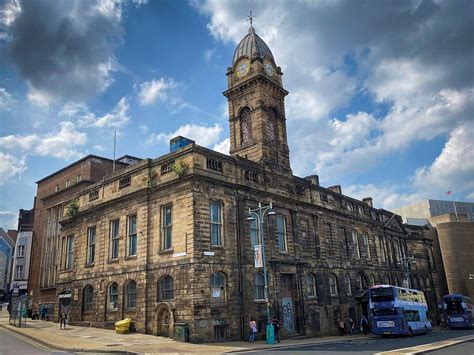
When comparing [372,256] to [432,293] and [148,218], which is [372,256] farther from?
[148,218]

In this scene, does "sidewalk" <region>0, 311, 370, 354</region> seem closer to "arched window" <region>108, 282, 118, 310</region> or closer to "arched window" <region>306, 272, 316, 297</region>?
"arched window" <region>108, 282, 118, 310</region>

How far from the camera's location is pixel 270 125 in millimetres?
34156

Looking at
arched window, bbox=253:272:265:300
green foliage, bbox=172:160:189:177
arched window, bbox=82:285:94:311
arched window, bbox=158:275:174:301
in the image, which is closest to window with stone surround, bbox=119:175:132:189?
green foliage, bbox=172:160:189:177

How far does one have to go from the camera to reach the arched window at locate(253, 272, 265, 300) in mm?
25875

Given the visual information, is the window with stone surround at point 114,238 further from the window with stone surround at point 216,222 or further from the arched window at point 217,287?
the arched window at point 217,287

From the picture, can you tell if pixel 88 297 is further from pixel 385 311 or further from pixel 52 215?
pixel 385 311

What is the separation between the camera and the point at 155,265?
24.5 metres

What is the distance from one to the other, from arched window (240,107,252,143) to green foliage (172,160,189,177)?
10593 mm

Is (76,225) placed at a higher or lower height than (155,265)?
higher

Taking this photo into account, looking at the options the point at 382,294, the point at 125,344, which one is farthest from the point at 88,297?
the point at 382,294

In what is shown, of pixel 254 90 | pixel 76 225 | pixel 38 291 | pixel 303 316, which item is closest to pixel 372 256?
pixel 303 316

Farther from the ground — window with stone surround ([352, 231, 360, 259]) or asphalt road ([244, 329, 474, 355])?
window with stone surround ([352, 231, 360, 259])

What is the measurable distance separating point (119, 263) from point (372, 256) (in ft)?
92.1

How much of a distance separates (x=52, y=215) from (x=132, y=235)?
2314cm
